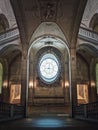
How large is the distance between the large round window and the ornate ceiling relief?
7101 millimetres

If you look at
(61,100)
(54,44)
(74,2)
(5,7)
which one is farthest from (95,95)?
(5,7)

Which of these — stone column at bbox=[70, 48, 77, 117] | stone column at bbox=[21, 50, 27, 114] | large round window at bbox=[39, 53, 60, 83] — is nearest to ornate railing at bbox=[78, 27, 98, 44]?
stone column at bbox=[70, 48, 77, 117]

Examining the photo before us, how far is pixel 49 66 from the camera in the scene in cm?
1983

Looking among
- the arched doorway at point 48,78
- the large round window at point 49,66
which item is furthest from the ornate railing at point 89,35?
the large round window at point 49,66

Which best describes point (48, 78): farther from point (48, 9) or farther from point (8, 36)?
point (48, 9)

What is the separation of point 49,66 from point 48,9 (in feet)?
28.7

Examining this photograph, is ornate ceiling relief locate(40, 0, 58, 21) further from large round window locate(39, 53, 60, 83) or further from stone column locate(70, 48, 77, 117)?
large round window locate(39, 53, 60, 83)

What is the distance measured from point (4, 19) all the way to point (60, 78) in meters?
8.24

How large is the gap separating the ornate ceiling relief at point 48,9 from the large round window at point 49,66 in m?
7.10

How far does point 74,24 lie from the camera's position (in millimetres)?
13078

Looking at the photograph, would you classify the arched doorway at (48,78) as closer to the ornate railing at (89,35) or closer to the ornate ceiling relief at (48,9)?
the ornate railing at (89,35)

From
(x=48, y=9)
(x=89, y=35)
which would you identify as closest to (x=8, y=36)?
(x=48, y=9)

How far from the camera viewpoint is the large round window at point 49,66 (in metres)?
19.3

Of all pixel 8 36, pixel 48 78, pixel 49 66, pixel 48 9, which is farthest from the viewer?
pixel 49 66
